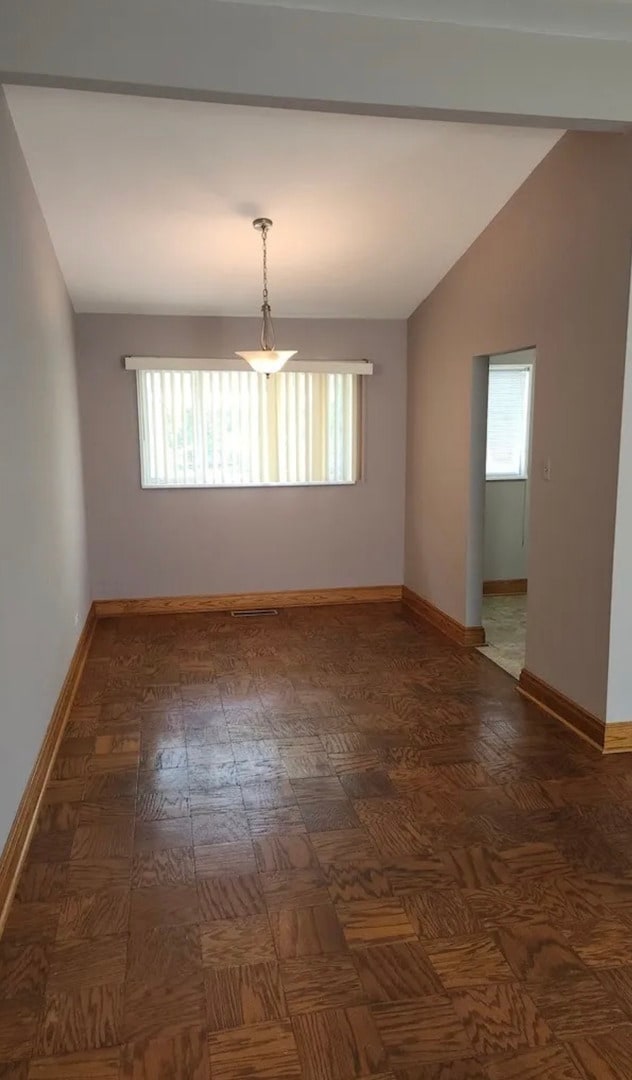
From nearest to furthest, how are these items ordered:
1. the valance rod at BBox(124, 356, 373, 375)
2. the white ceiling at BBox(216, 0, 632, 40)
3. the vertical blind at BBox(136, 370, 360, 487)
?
the white ceiling at BBox(216, 0, 632, 40) → the valance rod at BBox(124, 356, 373, 375) → the vertical blind at BBox(136, 370, 360, 487)

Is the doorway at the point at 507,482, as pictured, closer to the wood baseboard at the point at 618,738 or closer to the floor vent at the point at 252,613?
the floor vent at the point at 252,613

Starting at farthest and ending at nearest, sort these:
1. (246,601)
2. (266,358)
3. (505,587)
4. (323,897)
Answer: (505,587) < (246,601) < (266,358) < (323,897)

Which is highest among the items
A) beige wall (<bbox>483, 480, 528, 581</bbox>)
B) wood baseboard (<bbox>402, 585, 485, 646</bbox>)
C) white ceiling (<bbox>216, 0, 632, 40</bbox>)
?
white ceiling (<bbox>216, 0, 632, 40</bbox>)

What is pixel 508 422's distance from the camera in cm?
578

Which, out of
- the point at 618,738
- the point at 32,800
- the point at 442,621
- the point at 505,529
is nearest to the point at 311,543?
the point at 442,621

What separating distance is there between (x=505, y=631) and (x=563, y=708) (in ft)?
5.11

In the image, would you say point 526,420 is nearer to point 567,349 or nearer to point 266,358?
point 567,349

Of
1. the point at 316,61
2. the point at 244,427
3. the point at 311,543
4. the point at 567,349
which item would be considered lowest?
the point at 311,543

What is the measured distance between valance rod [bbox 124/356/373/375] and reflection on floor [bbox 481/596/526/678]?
78.6 inches

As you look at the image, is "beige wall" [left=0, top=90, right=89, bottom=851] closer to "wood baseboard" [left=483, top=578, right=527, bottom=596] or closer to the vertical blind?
the vertical blind

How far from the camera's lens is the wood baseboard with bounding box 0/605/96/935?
2.14 meters

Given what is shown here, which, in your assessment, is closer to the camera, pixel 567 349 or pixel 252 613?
pixel 567 349

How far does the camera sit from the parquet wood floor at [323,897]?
1.67 m

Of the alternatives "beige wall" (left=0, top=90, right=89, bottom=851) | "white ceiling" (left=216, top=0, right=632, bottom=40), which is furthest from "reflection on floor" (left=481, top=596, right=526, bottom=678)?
"white ceiling" (left=216, top=0, right=632, bottom=40)
